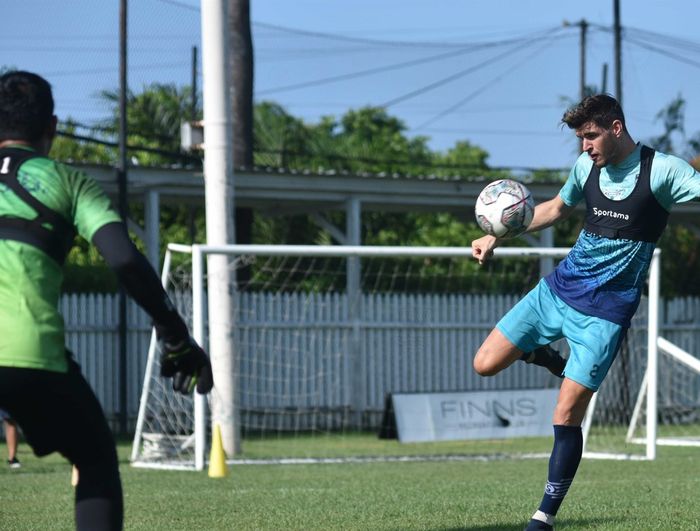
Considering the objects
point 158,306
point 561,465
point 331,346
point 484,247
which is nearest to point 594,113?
point 484,247

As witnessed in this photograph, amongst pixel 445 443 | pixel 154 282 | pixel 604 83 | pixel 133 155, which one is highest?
pixel 604 83

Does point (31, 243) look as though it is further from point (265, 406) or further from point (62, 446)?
point (265, 406)

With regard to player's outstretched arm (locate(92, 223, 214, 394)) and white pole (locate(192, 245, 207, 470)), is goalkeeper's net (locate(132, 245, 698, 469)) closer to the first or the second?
white pole (locate(192, 245, 207, 470))

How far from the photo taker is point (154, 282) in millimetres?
4055

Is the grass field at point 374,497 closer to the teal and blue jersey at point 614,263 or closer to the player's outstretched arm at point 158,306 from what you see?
the teal and blue jersey at point 614,263

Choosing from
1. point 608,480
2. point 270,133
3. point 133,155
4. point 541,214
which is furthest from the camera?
point 270,133

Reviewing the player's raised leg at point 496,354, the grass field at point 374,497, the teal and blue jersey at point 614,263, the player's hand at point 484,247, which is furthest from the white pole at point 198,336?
the teal and blue jersey at point 614,263

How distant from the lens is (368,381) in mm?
20688

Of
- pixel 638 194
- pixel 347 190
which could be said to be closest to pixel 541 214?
pixel 638 194

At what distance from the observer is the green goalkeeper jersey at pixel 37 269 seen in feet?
13.3

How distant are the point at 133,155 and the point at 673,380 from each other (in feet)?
45.6

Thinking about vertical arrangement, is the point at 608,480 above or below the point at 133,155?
below

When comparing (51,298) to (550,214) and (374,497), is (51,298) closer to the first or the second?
(550,214)

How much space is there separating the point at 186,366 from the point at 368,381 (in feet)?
54.2
